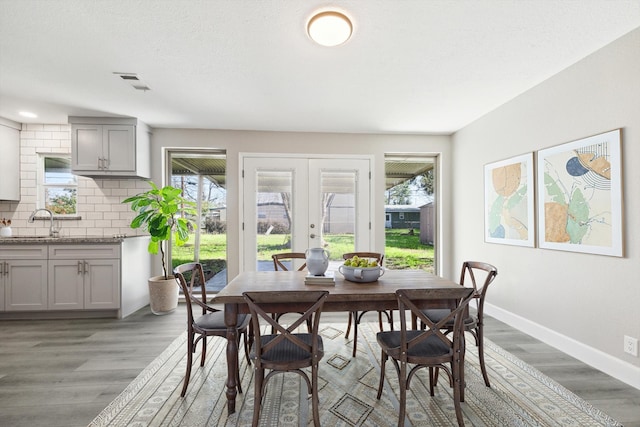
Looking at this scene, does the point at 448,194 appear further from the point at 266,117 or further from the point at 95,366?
the point at 95,366

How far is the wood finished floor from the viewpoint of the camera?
6.24ft

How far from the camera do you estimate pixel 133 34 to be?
2139 millimetres

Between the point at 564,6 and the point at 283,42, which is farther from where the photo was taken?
the point at 283,42

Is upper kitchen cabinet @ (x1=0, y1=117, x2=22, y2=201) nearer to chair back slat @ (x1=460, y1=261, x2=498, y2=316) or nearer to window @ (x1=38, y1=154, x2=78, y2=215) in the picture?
window @ (x1=38, y1=154, x2=78, y2=215)

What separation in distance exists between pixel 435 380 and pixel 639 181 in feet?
6.67

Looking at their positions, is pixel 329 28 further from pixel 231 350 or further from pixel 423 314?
pixel 231 350

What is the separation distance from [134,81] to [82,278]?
2432 mm

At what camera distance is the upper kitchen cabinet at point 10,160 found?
152 inches

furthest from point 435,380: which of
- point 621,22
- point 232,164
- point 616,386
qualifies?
point 232,164

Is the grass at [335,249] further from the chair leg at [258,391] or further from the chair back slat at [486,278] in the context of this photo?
the chair leg at [258,391]

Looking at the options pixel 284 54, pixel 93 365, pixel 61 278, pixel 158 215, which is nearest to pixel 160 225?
pixel 158 215

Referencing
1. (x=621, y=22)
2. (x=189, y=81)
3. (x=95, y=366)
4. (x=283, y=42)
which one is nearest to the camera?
(x=621, y=22)

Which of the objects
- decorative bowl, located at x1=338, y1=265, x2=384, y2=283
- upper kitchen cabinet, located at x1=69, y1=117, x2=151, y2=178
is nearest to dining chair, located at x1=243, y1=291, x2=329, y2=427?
decorative bowl, located at x1=338, y1=265, x2=384, y2=283

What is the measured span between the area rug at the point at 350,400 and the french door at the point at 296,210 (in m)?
2.05
